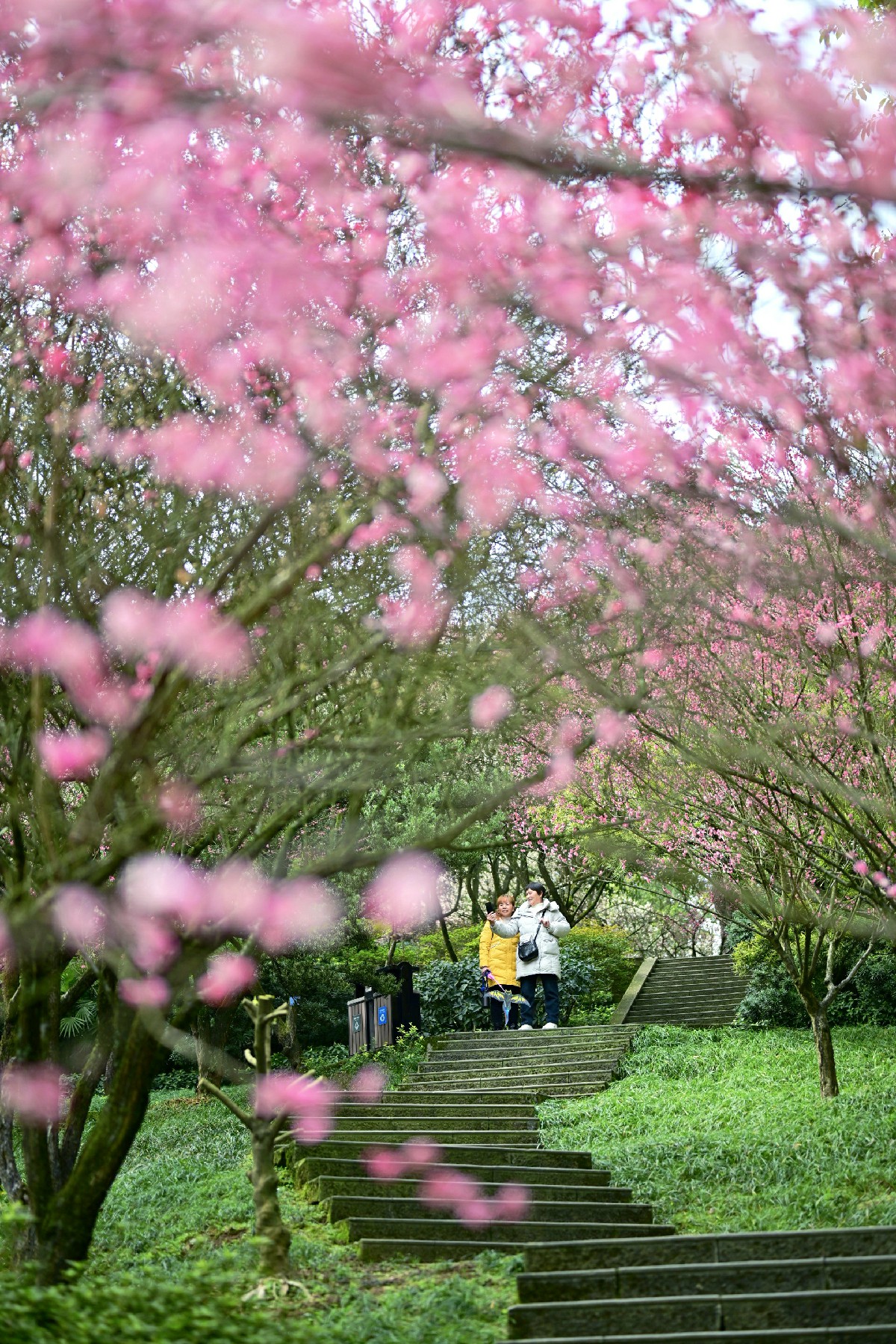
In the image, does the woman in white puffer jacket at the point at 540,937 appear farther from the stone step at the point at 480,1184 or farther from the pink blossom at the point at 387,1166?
the stone step at the point at 480,1184

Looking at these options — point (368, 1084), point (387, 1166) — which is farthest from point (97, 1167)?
point (368, 1084)

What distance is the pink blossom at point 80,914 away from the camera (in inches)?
220

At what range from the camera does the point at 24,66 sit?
16.4 ft

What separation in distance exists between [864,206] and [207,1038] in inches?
639

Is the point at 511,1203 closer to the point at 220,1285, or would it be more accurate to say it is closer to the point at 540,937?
the point at 220,1285

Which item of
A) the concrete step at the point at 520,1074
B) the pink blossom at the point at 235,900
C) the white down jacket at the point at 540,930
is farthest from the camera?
the white down jacket at the point at 540,930

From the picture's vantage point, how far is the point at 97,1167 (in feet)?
20.0

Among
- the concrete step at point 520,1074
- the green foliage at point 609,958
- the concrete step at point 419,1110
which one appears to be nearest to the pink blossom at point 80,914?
the concrete step at point 419,1110

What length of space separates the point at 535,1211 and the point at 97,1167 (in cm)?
377

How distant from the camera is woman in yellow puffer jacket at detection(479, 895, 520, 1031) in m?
16.9

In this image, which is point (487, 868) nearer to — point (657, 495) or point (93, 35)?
point (657, 495)

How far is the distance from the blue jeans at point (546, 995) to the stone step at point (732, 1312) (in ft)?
38.4

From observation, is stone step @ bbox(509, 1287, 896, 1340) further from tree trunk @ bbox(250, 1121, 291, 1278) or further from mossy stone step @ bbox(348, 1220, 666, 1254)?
mossy stone step @ bbox(348, 1220, 666, 1254)

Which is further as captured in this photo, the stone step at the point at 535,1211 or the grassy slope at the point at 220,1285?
the stone step at the point at 535,1211
